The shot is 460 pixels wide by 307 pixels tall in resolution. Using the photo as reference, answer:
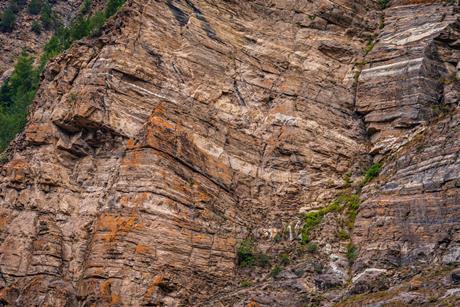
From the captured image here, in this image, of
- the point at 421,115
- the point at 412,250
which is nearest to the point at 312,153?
the point at 421,115

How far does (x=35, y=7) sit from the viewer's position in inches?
3201

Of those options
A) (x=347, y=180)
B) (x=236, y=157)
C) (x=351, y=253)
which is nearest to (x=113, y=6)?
(x=236, y=157)

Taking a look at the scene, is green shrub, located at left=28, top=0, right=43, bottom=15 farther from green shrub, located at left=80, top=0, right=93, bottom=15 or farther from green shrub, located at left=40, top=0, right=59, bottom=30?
green shrub, located at left=80, top=0, right=93, bottom=15

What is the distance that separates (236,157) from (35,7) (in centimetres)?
4386

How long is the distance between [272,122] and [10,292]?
1443cm

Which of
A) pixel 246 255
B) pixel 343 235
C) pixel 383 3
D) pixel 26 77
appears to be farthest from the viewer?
pixel 26 77

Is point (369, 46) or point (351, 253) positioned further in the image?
point (369, 46)

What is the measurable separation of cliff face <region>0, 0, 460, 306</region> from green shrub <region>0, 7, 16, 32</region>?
1283 inches

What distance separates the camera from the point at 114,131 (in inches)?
1658

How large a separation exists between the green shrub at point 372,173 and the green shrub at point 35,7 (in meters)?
46.5

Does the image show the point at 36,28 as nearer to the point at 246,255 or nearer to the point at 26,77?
the point at 26,77

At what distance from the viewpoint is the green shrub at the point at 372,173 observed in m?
42.2

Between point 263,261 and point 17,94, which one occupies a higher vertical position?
point 17,94

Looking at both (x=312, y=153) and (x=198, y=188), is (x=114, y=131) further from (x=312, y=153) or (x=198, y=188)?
(x=312, y=153)
